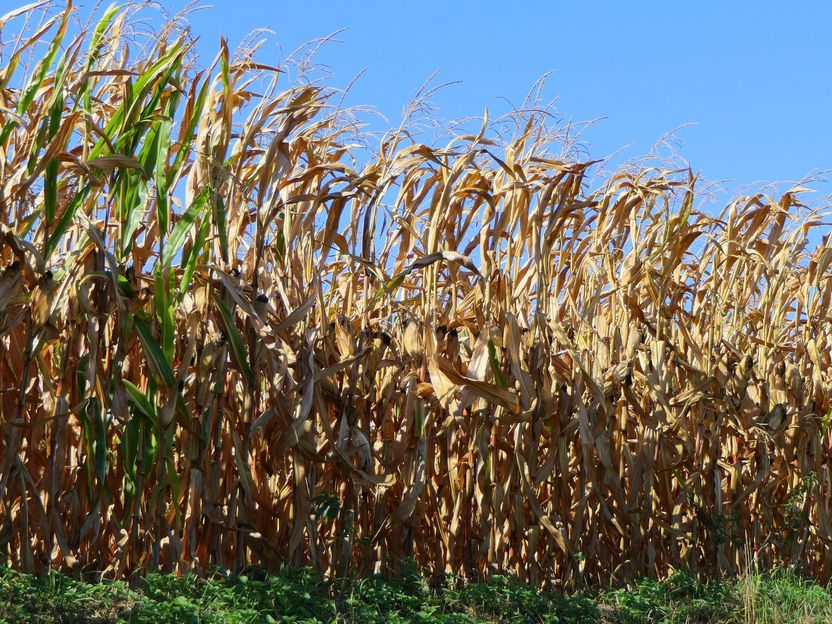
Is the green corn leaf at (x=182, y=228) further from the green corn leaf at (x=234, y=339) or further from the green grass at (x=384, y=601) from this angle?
the green grass at (x=384, y=601)

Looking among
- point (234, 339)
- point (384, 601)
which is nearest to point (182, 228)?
point (234, 339)

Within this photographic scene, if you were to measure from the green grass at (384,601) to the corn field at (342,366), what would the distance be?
8.6 inches

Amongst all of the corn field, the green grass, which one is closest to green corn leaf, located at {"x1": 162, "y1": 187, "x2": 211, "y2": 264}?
the corn field

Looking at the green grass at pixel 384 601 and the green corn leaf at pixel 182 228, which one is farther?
the green corn leaf at pixel 182 228

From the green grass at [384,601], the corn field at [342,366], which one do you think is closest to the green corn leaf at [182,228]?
the corn field at [342,366]

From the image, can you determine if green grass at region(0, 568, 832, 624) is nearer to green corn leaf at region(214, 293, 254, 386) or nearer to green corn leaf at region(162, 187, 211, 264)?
green corn leaf at region(214, 293, 254, 386)

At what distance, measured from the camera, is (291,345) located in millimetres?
3852

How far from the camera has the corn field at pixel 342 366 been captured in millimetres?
3385

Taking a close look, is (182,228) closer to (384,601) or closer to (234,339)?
(234,339)

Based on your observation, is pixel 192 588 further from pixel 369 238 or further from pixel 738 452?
pixel 738 452

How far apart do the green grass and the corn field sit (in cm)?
22

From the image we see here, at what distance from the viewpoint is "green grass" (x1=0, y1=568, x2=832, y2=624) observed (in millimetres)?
3096

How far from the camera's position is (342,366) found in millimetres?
3754

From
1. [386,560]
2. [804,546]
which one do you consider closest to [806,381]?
[804,546]
